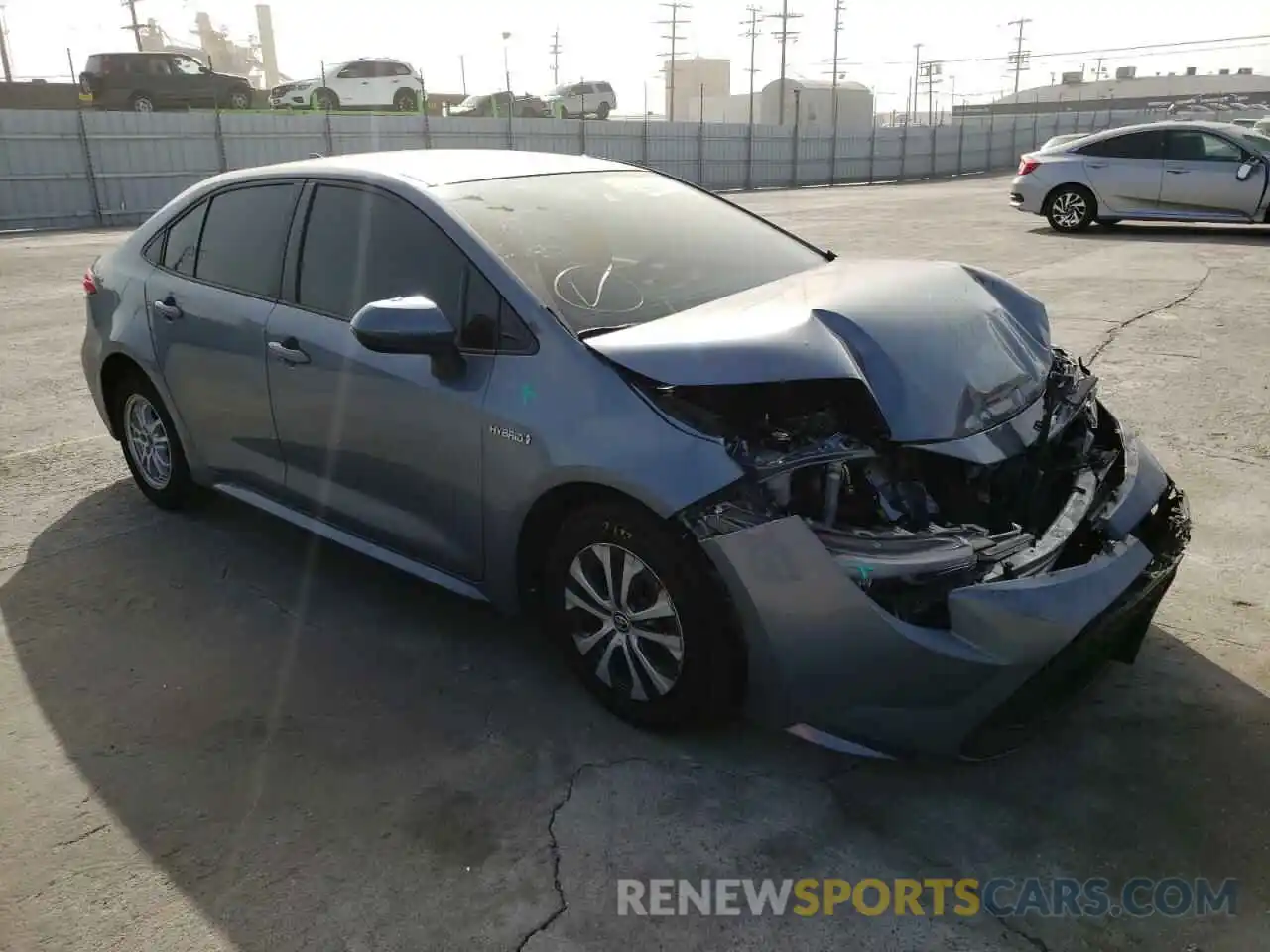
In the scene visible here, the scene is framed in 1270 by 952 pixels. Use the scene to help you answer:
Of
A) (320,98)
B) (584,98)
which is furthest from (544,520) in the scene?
(584,98)

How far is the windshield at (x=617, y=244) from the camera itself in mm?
3133

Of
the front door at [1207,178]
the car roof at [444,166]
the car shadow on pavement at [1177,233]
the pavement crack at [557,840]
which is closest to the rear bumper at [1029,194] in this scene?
the car shadow on pavement at [1177,233]

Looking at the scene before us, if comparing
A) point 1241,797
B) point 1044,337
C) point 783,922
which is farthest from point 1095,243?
point 783,922

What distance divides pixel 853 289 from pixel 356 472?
1776 mm

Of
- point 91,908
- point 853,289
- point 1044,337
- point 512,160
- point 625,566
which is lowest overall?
point 91,908

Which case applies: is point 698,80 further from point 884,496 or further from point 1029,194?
point 884,496

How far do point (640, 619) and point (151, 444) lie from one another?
2967 millimetres

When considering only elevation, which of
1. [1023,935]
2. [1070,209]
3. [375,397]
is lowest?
[1023,935]

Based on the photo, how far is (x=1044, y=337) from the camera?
350cm

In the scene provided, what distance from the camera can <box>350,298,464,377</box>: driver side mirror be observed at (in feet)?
9.61

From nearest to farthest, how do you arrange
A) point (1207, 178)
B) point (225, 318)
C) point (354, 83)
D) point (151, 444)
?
point (225, 318), point (151, 444), point (1207, 178), point (354, 83)

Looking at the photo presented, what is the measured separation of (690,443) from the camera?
258 cm

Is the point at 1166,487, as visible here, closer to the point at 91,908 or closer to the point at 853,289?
the point at 853,289

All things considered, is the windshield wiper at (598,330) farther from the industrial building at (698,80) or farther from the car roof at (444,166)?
the industrial building at (698,80)
